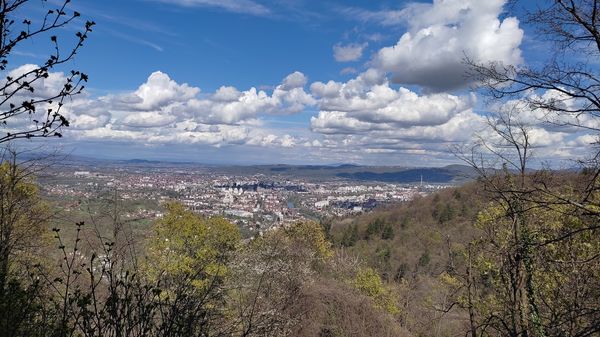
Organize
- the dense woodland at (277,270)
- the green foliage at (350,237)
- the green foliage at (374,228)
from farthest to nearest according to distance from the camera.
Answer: the green foliage at (374,228), the green foliage at (350,237), the dense woodland at (277,270)

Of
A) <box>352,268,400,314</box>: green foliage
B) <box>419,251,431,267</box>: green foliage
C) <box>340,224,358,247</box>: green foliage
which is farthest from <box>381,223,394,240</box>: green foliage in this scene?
<box>352,268,400,314</box>: green foliage

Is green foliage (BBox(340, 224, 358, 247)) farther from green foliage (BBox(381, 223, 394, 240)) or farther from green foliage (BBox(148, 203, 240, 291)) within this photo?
green foliage (BBox(148, 203, 240, 291))

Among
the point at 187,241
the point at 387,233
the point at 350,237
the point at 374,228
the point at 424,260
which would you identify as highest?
the point at 187,241

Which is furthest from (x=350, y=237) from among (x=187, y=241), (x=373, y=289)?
(x=187, y=241)

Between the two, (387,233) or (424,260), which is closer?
(424,260)

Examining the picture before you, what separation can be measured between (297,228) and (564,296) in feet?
65.0

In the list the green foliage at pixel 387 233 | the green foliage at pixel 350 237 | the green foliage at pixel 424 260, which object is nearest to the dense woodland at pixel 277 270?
the green foliage at pixel 424 260

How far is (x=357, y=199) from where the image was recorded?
176m

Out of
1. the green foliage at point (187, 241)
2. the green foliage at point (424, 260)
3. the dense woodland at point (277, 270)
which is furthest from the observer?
the green foliage at point (424, 260)

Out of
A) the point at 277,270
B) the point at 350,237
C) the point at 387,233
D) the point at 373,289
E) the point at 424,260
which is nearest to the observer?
the point at 277,270

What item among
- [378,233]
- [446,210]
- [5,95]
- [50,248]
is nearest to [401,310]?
[50,248]

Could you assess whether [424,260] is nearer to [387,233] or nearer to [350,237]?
[350,237]

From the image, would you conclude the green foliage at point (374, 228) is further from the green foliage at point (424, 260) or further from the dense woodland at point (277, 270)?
the dense woodland at point (277, 270)

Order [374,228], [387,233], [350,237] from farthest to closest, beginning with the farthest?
[374,228]
[387,233]
[350,237]
